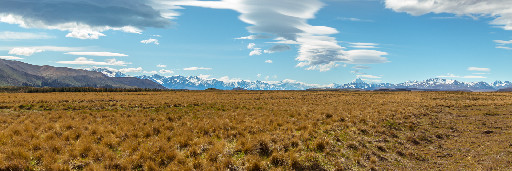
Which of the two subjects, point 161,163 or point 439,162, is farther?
point 439,162

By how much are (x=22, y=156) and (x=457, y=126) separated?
27.7 m

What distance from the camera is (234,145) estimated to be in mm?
12242

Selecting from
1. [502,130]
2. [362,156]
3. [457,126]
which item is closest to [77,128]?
[362,156]

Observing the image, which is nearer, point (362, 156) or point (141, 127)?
point (362, 156)

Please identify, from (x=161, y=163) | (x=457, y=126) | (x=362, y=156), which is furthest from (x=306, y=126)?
(x=457, y=126)

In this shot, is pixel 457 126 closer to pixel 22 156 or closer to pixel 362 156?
pixel 362 156

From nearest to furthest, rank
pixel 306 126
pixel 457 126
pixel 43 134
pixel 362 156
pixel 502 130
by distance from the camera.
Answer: pixel 362 156 → pixel 43 134 → pixel 306 126 → pixel 502 130 → pixel 457 126

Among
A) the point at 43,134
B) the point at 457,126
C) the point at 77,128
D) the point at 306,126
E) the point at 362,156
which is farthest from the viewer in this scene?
the point at 457,126

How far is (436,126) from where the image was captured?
21.1 meters

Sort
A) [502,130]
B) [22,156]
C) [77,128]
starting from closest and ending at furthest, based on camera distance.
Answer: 1. [22,156]
2. [77,128]
3. [502,130]

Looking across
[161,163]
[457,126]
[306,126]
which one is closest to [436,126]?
[457,126]

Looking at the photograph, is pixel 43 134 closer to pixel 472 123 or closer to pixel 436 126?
pixel 436 126

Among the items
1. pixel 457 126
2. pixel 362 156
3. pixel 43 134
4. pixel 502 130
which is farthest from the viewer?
pixel 457 126

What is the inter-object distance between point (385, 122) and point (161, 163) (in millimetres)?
18417
